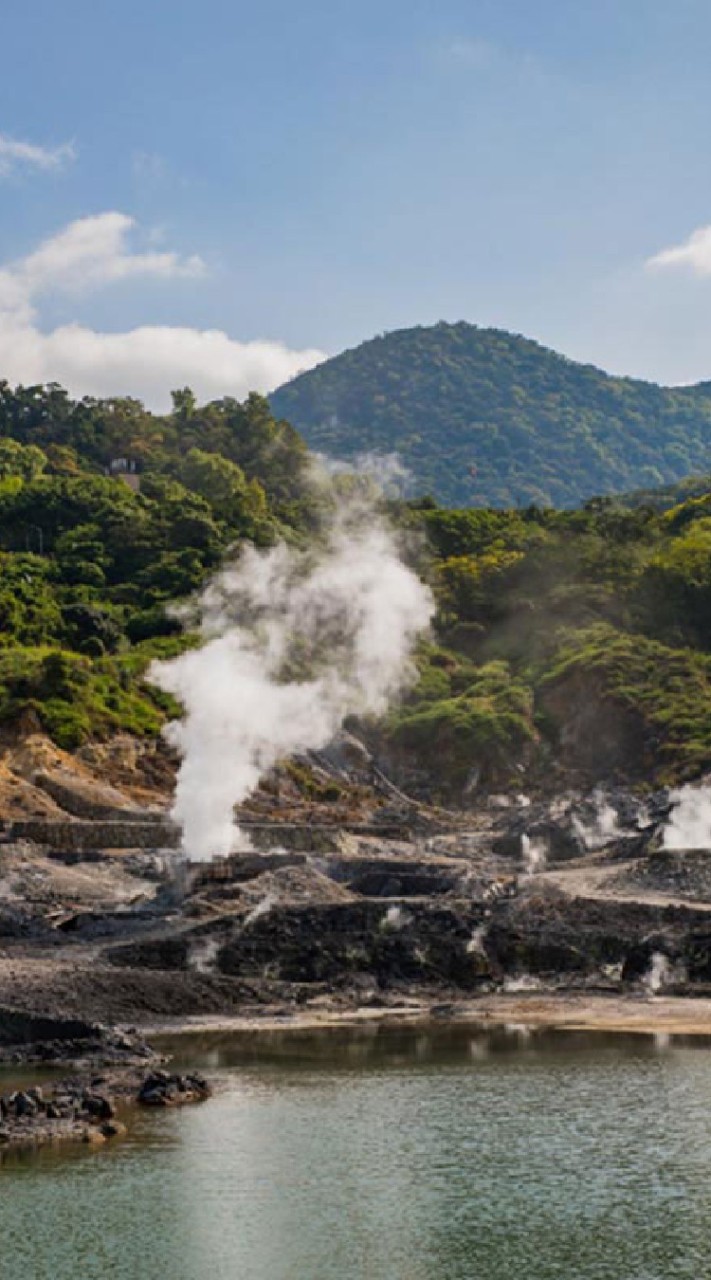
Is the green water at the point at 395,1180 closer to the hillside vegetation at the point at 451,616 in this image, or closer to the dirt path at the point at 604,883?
the dirt path at the point at 604,883

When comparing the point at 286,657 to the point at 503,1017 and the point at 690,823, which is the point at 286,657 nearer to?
the point at 690,823

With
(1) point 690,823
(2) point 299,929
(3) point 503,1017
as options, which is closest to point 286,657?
(1) point 690,823

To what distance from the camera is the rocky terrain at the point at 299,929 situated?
4806 centimetres

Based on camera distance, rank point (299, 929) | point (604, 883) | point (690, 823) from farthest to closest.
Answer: point (690, 823), point (604, 883), point (299, 929)

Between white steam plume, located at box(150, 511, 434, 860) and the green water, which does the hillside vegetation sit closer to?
white steam plume, located at box(150, 511, 434, 860)

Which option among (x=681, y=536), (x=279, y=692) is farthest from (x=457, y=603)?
(x=279, y=692)

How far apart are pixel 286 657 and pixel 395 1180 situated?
71.9 metres

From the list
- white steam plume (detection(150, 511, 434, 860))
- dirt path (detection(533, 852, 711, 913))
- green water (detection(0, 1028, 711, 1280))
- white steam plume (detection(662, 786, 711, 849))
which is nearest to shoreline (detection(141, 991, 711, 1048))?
green water (detection(0, 1028, 711, 1280))

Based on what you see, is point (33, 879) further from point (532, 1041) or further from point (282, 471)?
point (282, 471)

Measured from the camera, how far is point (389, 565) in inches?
4941

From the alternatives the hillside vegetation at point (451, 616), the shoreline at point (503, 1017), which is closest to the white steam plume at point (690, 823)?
the hillside vegetation at point (451, 616)

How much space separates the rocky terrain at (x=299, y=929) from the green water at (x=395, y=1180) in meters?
3.76

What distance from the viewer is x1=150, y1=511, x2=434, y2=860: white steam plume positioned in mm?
84562

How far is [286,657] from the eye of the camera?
10294 centimetres
